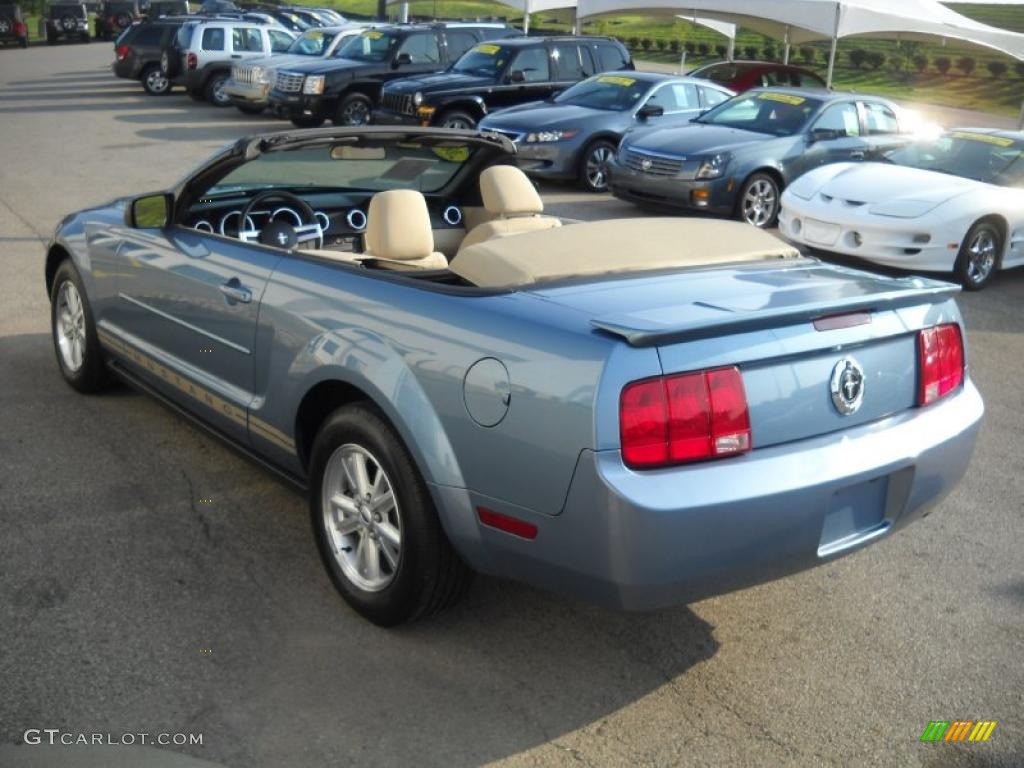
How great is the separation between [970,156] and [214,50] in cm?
1779

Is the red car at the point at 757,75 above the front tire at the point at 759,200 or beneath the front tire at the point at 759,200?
above

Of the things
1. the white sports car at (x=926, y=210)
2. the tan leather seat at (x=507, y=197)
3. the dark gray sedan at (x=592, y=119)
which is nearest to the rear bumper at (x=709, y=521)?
the tan leather seat at (x=507, y=197)

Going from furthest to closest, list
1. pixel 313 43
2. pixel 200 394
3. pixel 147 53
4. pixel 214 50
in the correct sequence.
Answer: pixel 147 53 < pixel 214 50 < pixel 313 43 < pixel 200 394

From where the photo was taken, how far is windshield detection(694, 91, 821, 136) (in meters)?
12.9

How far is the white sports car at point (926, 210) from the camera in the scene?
9.62 m

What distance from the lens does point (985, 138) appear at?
11023 millimetres

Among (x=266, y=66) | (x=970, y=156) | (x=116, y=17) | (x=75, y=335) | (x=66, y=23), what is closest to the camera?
(x=75, y=335)

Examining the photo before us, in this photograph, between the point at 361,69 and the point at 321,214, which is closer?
the point at 321,214

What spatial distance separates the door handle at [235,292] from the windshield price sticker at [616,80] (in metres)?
11.4

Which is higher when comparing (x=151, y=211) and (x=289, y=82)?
(x=151, y=211)

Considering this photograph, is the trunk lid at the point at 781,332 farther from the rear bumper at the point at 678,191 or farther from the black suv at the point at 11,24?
the black suv at the point at 11,24

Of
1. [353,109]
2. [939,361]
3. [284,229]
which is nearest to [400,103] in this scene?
[353,109]

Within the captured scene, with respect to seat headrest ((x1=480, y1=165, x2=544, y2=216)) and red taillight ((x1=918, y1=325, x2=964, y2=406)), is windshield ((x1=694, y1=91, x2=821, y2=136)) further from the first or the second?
red taillight ((x1=918, y1=325, x2=964, y2=406))

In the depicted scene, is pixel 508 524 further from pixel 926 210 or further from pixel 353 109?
pixel 353 109
